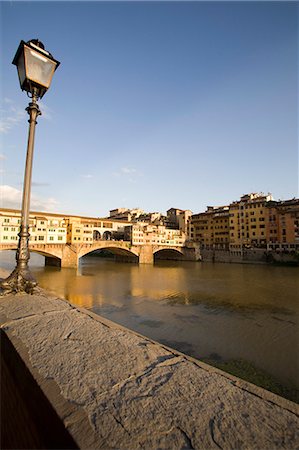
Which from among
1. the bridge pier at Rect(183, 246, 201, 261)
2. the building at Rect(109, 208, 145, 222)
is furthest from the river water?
the building at Rect(109, 208, 145, 222)

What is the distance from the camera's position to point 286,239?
1748 inches

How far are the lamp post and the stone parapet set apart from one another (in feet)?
7.72

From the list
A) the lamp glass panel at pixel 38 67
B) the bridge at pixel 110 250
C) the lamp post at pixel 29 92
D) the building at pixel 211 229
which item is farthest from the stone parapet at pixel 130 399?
Result: the building at pixel 211 229

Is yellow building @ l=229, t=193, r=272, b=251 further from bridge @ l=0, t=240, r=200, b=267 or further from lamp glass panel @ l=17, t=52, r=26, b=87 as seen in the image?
lamp glass panel @ l=17, t=52, r=26, b=87

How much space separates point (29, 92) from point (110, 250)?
1782 inches

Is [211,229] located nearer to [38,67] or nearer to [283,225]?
[283,225]

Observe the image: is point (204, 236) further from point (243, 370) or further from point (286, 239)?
point (243, 370)

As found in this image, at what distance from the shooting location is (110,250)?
1949 inches

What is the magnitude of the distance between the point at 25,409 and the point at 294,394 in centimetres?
625

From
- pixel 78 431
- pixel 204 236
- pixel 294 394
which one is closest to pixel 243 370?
pixel 294 394

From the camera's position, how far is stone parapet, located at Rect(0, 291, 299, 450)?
131 centimetres

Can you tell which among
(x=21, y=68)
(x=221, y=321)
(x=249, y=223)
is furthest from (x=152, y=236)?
(x=21, y=68)

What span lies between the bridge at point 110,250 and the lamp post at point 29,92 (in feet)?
93.8

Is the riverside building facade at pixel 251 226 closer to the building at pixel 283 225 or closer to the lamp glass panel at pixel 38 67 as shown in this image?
the building at pixel 283 225
